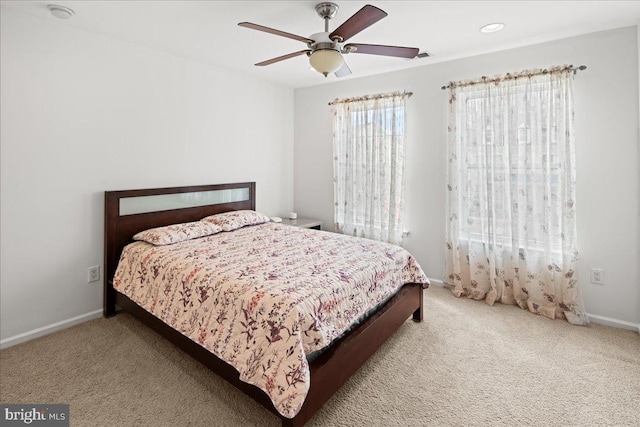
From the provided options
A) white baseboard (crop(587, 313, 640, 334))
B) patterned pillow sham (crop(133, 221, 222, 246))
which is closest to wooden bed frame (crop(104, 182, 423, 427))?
patterned pillow sham (crop(133, 221, 222, 246))

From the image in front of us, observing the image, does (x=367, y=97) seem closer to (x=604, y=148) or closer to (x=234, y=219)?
(x=234, y=219)

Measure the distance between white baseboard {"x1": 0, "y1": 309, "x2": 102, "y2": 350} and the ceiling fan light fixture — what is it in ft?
9.38

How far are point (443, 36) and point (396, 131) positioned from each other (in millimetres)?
1120

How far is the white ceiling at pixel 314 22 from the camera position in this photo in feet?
7.67

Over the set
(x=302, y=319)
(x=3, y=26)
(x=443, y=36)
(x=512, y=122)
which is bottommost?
(x=302, y=319)

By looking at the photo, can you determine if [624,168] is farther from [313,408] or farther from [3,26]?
[3,26]

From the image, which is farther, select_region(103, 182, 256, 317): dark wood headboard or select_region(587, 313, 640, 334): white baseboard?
select_region(103, 182, 256, 317): dark wood headboard

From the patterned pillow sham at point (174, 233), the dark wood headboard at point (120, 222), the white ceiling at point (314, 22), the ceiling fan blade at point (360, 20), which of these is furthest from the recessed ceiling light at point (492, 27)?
the dark wood headboard at point (120, 222)

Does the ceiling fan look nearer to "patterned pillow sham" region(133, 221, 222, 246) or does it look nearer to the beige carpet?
"patterned pillow sham" region(133, 221, 222, 246)

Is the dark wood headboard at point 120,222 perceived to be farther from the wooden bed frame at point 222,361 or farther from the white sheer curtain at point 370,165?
the white sheer curtain at point 370,165

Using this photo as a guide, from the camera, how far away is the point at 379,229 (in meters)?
4.02

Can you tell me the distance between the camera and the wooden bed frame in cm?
170

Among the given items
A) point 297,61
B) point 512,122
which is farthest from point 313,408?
point 297,61

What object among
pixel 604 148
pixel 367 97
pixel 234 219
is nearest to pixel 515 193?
pixel 604 148
